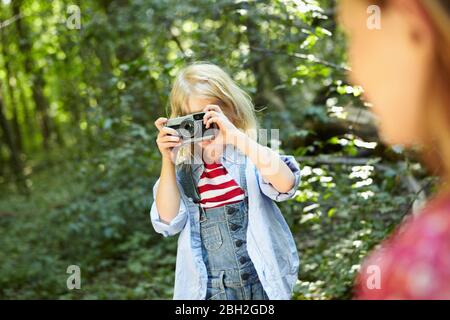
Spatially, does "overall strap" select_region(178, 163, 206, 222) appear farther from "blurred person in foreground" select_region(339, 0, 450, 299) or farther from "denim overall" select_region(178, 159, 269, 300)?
"blurred person in foreground" select_region(339, 0, 450, 299)

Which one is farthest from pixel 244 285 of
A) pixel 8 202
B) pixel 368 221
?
pixel 8 202

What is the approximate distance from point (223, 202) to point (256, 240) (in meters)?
0.22

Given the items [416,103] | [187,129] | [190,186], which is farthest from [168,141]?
[416,103]

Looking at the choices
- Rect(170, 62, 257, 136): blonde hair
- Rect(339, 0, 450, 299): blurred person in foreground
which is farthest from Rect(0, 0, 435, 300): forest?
Rect(339, 0, 450, 299): blurred person in foreground


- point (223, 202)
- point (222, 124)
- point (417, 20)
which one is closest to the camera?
point (417, 20)

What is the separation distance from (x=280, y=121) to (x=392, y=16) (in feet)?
16.8

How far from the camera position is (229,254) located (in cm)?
223

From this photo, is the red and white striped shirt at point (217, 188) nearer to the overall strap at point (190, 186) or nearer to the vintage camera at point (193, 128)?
the overall strap at point (190, 186)

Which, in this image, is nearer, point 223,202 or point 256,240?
point 256,240

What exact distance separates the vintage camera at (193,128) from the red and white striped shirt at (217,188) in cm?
20

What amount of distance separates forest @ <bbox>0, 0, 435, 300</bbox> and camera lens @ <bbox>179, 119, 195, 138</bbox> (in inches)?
56.7

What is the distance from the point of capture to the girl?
2.16 m

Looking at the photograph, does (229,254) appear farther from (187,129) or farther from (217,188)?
(187,129)

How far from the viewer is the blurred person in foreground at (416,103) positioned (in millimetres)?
846
